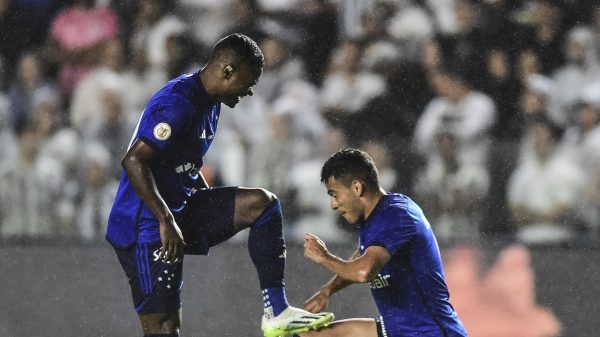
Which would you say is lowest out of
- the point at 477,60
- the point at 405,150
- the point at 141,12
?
the point at 405,150

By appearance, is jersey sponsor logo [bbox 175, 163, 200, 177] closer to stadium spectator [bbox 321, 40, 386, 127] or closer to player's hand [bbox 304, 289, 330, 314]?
player's hand [bbox 304, 289, 330, 314]

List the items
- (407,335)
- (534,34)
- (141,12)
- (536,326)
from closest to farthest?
1. (407,335)
2. (536,326)
3. (534,34)
4. (141,12)

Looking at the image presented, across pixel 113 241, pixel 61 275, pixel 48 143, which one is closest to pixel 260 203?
pixel 113 241

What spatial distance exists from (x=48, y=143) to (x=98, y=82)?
23.8 inches

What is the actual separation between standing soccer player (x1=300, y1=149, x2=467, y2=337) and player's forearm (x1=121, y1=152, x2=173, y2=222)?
0.68 metres

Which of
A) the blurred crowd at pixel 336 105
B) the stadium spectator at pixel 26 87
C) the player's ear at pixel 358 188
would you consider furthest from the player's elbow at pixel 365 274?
the stadium spectator at pixel 26 87

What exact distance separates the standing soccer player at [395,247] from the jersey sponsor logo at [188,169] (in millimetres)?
573

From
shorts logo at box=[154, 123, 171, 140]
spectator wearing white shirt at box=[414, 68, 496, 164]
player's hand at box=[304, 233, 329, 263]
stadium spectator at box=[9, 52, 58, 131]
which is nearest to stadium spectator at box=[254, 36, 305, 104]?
spectator wearing white shirt at box=[414, 68, 496, 164]

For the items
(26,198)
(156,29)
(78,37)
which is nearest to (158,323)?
(26,198)

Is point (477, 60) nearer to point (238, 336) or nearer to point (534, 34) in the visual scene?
point (534, 34)

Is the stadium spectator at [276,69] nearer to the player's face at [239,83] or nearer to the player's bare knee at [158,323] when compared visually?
the player's face at [239,83]

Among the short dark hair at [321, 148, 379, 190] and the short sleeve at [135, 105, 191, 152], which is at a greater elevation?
the short sleeve at [135, 105, 191, 152]

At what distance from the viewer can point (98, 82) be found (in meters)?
7.07

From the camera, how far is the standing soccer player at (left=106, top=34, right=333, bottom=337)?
4004 mm
